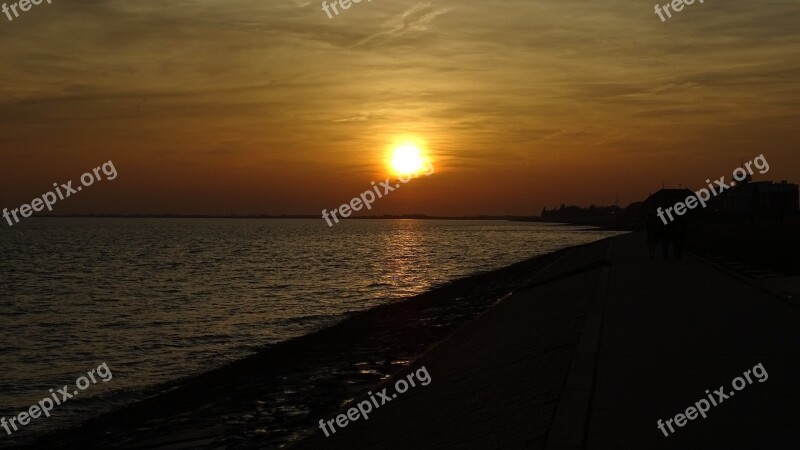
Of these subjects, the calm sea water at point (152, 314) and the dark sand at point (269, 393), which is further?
the calm sea water at point (152, 314)

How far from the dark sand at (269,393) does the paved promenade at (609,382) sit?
1105mm

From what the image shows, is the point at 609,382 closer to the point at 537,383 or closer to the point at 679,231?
the point at 537,383

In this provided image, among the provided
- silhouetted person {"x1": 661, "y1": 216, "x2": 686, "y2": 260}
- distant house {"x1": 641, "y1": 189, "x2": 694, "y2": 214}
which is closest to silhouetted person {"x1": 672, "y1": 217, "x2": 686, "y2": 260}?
silhouetted person {"x1": 661, "y1": 216, "x2": 686, "y2": 260}

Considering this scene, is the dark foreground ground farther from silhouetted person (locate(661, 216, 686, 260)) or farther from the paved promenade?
silhouetted person (locate(661, 216, 686, 260))

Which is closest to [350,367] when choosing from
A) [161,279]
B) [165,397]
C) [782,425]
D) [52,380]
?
[165,397]

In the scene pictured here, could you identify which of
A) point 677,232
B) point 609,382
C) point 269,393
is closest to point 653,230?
point 677,232

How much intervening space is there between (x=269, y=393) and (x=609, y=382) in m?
7.84

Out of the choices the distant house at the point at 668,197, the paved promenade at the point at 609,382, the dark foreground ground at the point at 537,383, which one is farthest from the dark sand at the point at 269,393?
the distant house at the point at 668,197

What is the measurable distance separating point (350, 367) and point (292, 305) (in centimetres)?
1772

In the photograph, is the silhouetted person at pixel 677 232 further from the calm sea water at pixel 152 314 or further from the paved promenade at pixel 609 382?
the paved promenade at pixel 609 382

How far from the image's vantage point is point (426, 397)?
1292 cm

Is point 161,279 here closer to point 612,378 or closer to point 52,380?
point 52,380

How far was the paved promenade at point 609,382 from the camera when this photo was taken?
8.10m

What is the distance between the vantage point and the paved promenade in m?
8.10
